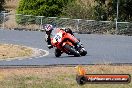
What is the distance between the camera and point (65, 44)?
18.3 metres

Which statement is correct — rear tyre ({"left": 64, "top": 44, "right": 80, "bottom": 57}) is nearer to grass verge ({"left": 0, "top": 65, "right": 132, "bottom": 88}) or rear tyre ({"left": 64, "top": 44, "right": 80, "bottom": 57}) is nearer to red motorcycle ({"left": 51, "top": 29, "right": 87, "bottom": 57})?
red motorcycle ({"left": 51, "top": 29, "right": 87, "bottom": 57})

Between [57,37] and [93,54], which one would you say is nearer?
[57,37]

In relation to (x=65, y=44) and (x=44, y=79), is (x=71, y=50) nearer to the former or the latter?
(x=65, y=44)

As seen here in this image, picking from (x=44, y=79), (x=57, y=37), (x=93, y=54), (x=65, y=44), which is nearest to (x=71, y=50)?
(x=65, y=44)

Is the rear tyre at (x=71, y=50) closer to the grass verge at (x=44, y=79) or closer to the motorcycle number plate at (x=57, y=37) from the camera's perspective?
the motorcycle number plate at (x=57, y=37)

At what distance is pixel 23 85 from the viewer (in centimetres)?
934

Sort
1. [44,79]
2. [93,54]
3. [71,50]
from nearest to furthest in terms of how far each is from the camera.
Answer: [44,79] < [71,50] < [93,54]

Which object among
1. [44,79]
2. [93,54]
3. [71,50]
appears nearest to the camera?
[44,79]

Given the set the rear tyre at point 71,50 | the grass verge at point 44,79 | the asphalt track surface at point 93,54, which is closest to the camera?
the grass verge at point 44,79

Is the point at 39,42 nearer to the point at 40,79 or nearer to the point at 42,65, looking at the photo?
the point at 42,65

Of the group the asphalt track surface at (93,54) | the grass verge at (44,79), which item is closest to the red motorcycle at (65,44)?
the asphalt track surface at (93,54)

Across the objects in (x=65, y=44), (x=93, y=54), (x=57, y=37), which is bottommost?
(x=93, y=54)

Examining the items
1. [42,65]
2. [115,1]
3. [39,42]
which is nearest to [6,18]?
[115,1]

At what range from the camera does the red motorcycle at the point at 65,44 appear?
18.2 metres
